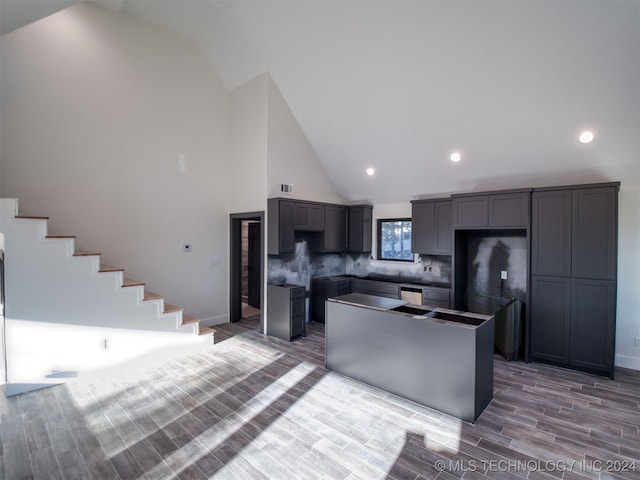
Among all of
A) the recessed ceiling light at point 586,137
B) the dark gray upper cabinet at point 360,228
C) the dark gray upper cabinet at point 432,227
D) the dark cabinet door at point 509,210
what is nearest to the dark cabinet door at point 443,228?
the dark gray upper cabinet at point 432,227

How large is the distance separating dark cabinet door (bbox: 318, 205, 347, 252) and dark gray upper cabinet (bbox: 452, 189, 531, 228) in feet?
7.67

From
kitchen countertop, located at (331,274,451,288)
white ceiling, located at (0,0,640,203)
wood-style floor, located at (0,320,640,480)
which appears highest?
white ceiling, located at (0,0,640,203)

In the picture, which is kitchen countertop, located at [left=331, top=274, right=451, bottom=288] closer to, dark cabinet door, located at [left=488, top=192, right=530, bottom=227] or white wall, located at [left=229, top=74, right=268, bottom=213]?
dark cabinet door, located at [left=488, top=192, right=530, bottom=227]

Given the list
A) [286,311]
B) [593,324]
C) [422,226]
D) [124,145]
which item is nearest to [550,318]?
[593,324]

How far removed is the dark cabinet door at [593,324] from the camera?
3.79m

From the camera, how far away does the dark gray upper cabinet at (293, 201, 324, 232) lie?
5594mm

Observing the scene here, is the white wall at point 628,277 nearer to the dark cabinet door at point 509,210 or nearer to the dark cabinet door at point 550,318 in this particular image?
the dark cabinet door at point 550,318

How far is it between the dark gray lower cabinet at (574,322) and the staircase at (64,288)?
16.8 ft

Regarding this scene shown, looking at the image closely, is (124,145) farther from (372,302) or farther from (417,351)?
(417,351)

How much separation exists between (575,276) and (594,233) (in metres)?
0.57

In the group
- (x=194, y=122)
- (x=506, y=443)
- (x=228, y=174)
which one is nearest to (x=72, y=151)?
(x=194, y=122)

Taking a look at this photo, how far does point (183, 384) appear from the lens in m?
3.67

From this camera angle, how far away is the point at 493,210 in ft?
15.0

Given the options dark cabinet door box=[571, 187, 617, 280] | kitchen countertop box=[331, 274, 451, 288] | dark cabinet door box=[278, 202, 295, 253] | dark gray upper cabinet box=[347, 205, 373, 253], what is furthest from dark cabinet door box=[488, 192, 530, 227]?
dark cabinet door box=[278, 202, 295, 253]
